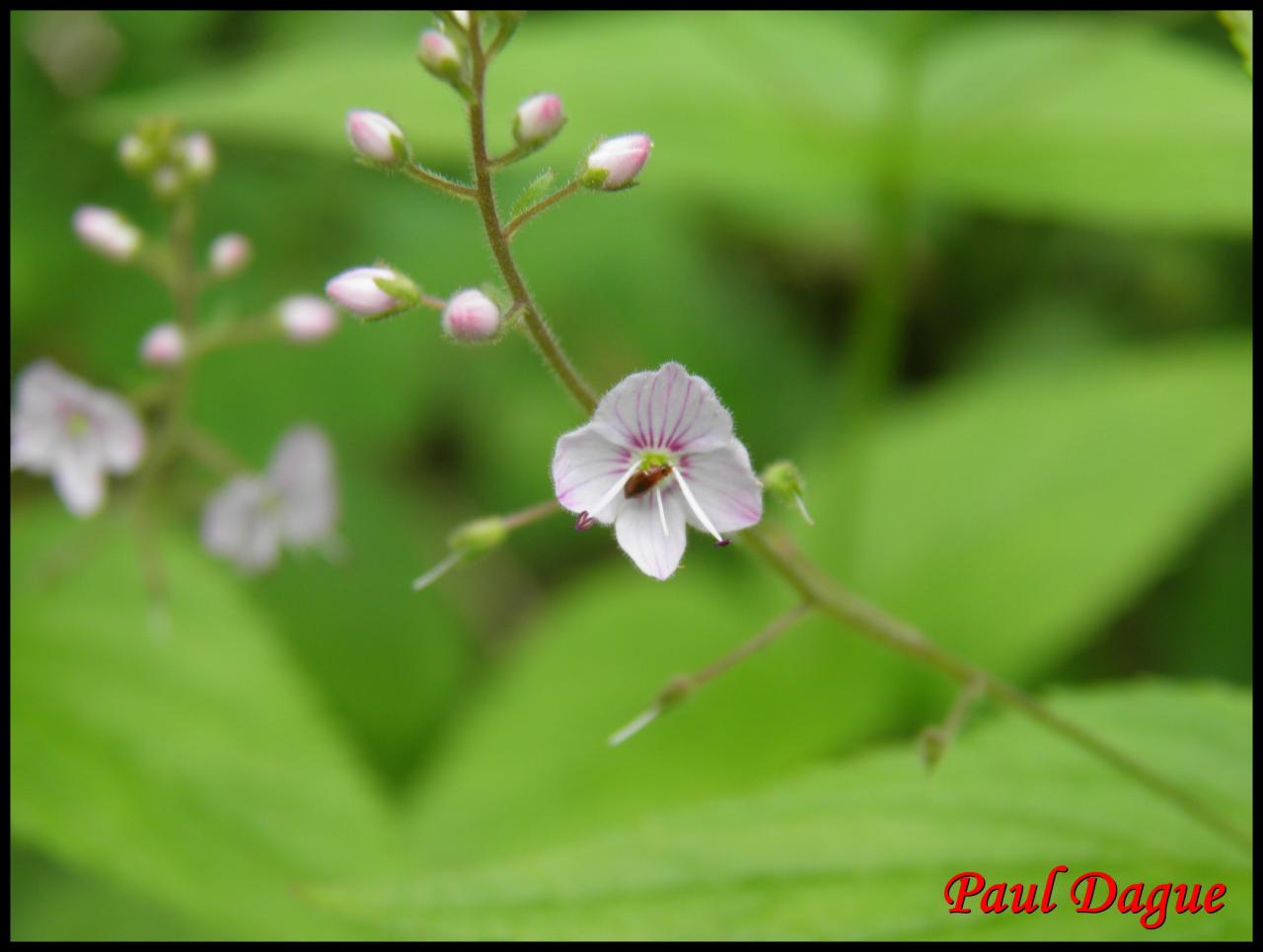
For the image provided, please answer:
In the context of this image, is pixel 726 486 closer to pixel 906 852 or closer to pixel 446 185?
pixel 446 185

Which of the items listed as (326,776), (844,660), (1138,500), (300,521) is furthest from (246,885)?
(1138,500)

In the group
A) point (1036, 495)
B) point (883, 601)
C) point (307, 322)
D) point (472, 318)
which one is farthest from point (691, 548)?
point (472, 318)

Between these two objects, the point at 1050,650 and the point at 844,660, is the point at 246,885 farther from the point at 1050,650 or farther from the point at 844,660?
the point at 1050,650

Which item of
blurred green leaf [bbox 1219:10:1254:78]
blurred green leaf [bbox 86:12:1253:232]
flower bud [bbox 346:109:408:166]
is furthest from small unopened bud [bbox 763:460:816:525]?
blurred green leaf [bbox 86:12:1253:232]

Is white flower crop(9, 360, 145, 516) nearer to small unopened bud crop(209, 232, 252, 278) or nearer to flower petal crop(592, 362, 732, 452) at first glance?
small unopened bud crop(209, 232, 252, 278)

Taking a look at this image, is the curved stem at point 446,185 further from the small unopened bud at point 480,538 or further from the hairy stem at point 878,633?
the small unopened bud at point 480,538

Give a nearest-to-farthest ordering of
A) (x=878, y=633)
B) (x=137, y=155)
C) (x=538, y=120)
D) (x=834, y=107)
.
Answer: (x=538, y=120) → (x=878, y=633) → (x=137, y=155) → (x=834, y=107)
